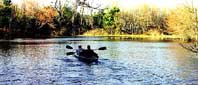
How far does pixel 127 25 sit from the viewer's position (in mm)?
113688

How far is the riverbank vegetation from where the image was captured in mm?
94625

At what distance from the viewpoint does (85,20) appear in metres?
113

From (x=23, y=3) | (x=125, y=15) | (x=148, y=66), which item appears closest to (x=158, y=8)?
(x=125, y=15)

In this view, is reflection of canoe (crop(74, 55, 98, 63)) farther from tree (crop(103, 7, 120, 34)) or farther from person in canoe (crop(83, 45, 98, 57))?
tree (crop(103, 7, 120, 34))

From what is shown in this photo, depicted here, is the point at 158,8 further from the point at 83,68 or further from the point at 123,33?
the point at 83,68

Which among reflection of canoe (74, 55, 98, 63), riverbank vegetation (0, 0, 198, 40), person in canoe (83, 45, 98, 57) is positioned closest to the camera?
reflection of canoe (74, 55, 98, 63)

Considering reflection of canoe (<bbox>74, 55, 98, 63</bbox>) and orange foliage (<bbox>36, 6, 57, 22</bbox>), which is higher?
orange foliage (<bbox>36, 6, 57, 22</bbox>)

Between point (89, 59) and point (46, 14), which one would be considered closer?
point (89, 59)

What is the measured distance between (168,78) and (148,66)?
7.24 meters

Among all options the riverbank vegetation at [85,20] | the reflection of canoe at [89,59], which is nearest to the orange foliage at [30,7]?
the riverbank vegetation at [85,20]

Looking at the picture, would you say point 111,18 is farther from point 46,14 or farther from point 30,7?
point 30,7

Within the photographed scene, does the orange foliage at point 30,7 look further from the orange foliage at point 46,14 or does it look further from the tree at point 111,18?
the tree at point 111,18

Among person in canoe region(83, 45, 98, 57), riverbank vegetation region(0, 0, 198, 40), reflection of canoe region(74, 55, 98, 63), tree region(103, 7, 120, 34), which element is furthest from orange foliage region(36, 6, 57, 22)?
reflection of canoe region(74, 55, 98, 63)

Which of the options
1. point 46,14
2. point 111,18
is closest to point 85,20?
point 111,18
